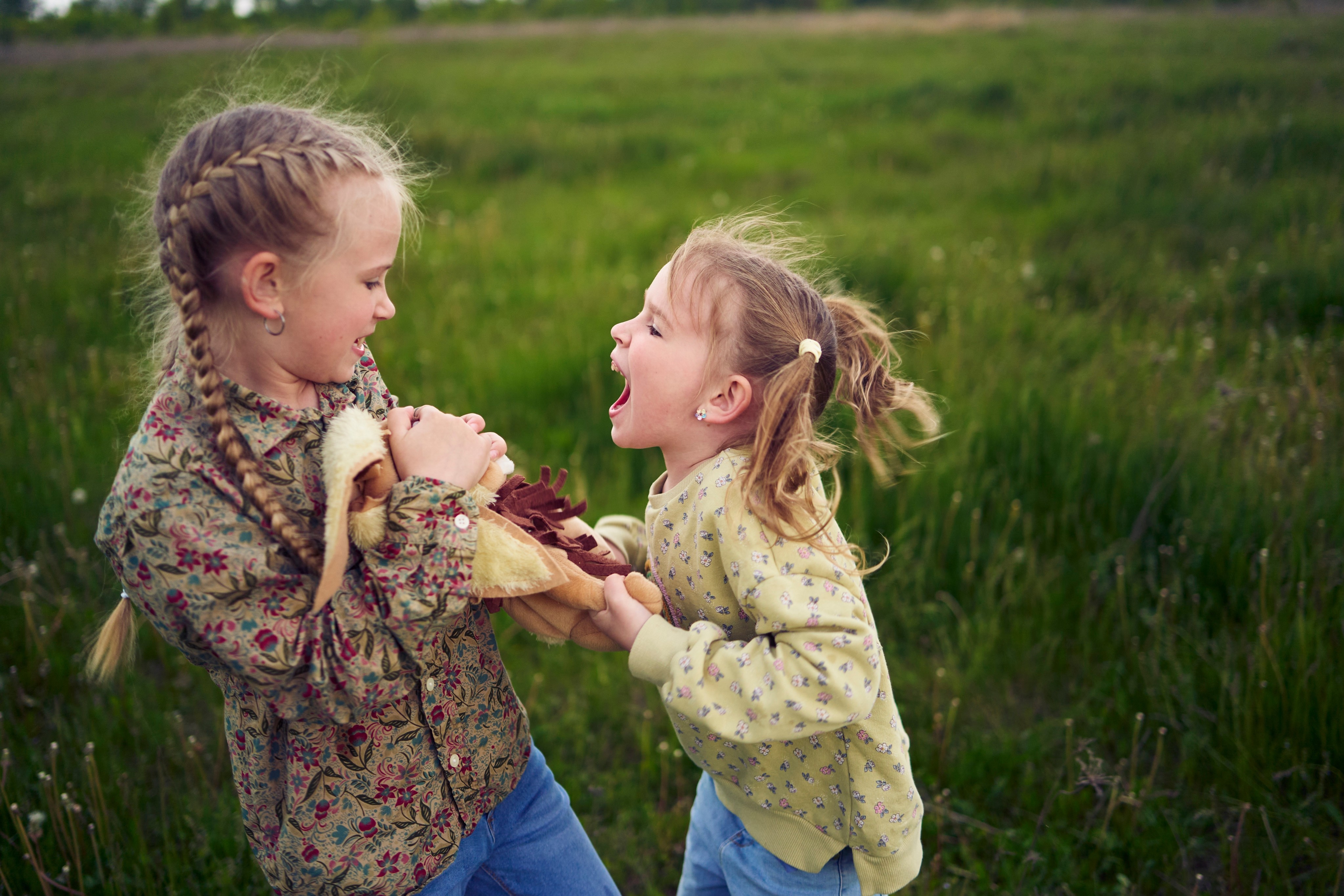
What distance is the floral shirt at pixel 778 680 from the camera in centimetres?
140

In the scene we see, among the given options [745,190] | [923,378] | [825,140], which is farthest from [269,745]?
[825,140]

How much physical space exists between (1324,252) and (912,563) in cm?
375

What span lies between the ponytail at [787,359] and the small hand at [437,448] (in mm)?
472

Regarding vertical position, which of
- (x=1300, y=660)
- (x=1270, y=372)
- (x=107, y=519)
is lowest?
(x=1300, y=660)

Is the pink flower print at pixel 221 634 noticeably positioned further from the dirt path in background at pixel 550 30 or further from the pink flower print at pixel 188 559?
the dirt path in background at pixel 550 30

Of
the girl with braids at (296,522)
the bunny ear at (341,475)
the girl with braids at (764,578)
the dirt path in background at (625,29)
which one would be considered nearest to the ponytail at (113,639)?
the girl with braids at (296,522)

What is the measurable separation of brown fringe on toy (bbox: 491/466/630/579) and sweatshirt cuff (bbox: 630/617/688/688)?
6.0 inches

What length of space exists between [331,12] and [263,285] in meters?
29.5

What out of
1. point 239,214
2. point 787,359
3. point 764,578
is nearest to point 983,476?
point 787,359

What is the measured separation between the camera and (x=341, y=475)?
4.27ft

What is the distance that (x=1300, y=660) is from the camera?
254 cm

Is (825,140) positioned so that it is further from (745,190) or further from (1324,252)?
(1324,252)

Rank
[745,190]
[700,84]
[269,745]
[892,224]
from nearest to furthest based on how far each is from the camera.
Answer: [269,745] < [892,224] < [745,190] < [700,84]

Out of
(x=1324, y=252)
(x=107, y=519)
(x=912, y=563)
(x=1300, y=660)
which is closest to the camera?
(x=107, y=519)
